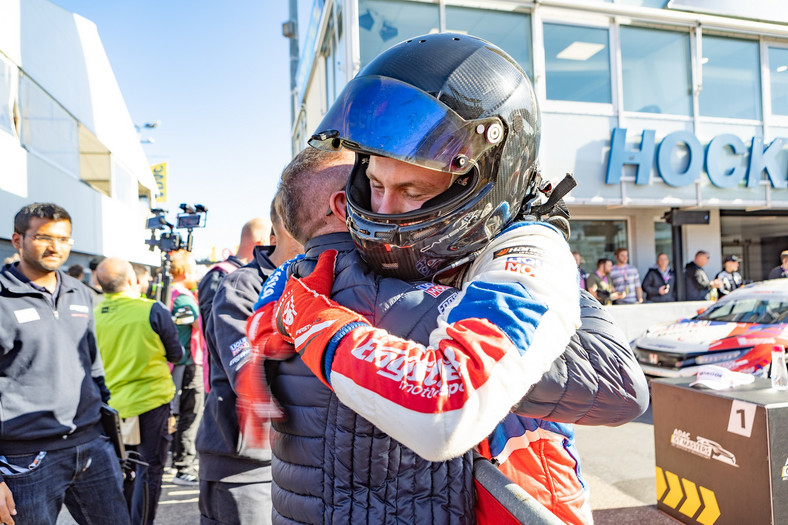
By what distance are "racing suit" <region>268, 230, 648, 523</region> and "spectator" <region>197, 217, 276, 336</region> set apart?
1.89 meters

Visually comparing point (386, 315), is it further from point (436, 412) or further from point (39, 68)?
point (39, 68)

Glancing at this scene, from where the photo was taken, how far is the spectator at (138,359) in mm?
3578

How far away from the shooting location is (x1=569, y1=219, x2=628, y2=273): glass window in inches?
424

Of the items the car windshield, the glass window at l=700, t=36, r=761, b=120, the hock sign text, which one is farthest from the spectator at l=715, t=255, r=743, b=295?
the car windshield

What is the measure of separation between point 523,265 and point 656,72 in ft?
37.4

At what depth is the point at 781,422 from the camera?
1675mm

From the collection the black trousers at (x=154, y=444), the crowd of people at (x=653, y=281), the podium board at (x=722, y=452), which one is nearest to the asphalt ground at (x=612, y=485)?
the black trousers at (x=154, y=444)

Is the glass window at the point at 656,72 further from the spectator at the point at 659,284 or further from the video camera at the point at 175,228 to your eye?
the video camera at the point at 175,228

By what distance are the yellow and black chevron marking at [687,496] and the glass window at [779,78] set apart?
39.9 feet

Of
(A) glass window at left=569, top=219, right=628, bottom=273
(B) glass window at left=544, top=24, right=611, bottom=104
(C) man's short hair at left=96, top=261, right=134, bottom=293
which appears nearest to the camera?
(C) man's short hair at left=96, top=261, right=134, bottom=293

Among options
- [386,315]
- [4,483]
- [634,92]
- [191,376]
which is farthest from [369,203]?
[634,92]

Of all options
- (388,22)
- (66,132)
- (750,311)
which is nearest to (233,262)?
(750,311)

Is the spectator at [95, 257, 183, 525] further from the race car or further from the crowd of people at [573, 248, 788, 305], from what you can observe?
the crowd of people at [573, 248, 788, 305]

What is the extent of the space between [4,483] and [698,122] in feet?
39.2
